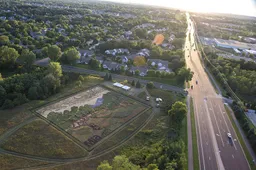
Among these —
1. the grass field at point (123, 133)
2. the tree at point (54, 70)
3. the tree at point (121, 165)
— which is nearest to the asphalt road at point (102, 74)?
the tree at point (54, 70)

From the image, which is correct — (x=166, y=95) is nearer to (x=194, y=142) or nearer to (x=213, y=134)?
(x=213, y=134)

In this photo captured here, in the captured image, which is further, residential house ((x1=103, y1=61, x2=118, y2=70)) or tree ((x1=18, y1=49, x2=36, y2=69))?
residential house ((x1=103, y1=61, x2=118, y2=70))

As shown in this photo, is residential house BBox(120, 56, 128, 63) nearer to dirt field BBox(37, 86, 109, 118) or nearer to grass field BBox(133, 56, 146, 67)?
grass field BBox(133, 56, 146, 67)

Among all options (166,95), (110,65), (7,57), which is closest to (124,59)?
(110,65)

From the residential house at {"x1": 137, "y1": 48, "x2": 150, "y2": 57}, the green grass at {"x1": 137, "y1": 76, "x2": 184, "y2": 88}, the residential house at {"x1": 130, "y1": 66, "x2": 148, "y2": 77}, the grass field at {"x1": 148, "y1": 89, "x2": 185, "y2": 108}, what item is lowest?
the grass field at {"x1": 148, "y1": 89, "x2": 185, "y2": 108}

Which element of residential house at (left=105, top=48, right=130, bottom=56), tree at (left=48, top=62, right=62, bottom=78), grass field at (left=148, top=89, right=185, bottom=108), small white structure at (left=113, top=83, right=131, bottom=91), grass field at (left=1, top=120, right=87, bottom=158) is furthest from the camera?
residential house at (left=105, top=48, right=130, bottom=56)

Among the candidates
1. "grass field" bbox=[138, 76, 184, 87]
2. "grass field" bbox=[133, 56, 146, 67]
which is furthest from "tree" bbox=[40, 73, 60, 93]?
"grass field" bbox=[133, 56, 146, 67]

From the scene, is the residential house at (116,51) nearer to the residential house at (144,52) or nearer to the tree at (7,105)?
the residential house at (144,52)
